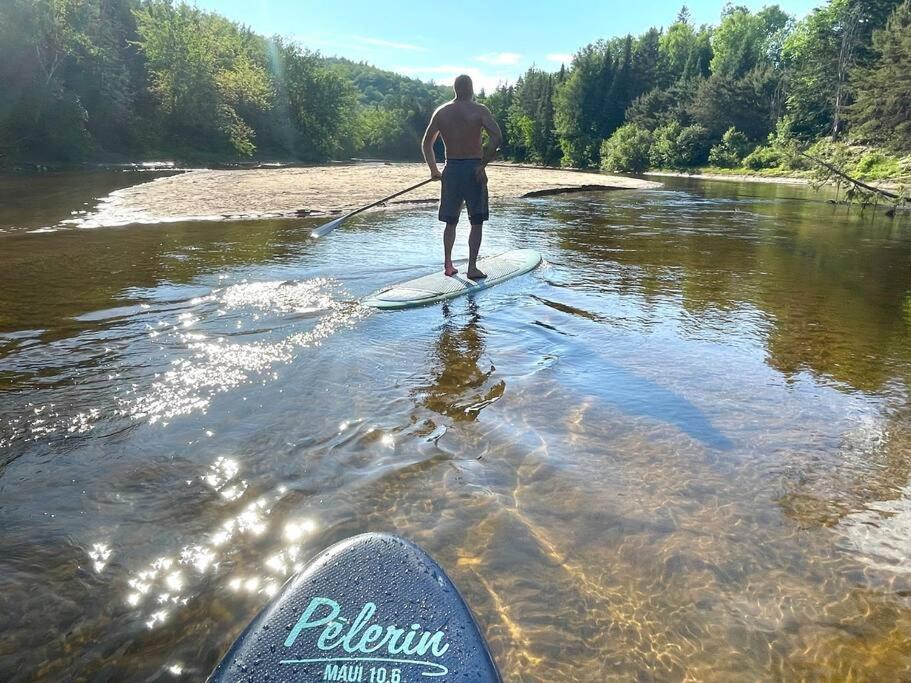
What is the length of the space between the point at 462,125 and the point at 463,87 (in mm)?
422

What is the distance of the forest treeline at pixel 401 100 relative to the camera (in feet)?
117

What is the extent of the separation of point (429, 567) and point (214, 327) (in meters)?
3.98

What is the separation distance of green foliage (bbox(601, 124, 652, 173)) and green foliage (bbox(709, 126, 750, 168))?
7605 millimetres

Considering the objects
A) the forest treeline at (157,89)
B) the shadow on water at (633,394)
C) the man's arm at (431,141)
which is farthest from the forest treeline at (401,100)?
the shadow on water at (633,394)

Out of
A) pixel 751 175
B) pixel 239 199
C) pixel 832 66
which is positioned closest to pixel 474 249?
pixel 239 199

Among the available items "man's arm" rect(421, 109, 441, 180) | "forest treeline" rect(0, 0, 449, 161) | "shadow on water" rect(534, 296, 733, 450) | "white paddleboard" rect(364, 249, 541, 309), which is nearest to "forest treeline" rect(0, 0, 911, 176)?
"forest treeline" rect(0, 0, 449, 161)

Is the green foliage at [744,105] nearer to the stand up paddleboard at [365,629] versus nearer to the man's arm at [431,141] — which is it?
the man's arm at [431,141]

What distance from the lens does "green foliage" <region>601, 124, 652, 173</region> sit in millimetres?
61606

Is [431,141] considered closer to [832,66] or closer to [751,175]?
[751,175]

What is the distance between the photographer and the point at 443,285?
21.7 feet

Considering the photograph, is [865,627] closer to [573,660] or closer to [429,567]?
[573,660]

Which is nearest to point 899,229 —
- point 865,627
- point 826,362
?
point 826,362

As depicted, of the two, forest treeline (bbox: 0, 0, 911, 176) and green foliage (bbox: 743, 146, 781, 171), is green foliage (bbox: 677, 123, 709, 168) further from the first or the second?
green foliage (bbox: 743, 146, 781, 171)

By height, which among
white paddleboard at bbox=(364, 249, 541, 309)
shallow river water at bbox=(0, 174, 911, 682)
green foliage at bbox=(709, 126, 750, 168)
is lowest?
shallow river water at bbox=(0, 174, 911, 682)
